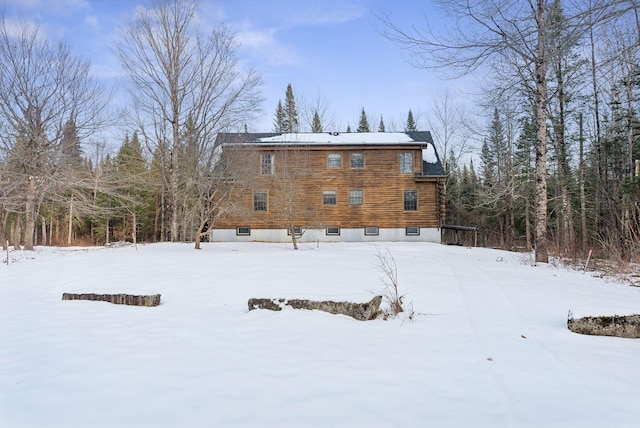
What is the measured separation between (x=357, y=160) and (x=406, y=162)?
3268 mm

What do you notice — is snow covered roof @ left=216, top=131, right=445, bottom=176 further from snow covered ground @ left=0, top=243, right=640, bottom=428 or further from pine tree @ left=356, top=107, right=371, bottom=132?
pine tree @ left=356, top=107, right=371, bottom=132


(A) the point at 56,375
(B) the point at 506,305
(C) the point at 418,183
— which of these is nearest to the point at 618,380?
(B) the point at 506,305

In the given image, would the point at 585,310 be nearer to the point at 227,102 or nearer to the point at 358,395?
the point at 358,395

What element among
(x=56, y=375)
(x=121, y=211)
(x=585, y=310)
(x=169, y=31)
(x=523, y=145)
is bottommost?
(x=56, y=375)

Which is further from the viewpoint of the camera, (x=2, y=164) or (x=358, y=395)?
(x=2, y=164)

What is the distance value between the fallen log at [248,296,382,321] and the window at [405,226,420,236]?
18.0 m

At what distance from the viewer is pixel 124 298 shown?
19.9 feet

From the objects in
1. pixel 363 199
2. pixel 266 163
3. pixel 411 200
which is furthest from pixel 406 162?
pixel 266 163

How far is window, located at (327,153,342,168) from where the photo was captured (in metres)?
23.2

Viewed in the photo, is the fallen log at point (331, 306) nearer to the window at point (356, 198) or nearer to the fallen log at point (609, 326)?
the fallen log at point (609, 326)

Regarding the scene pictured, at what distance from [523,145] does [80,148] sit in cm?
3098

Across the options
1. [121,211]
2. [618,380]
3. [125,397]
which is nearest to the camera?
[125,397]

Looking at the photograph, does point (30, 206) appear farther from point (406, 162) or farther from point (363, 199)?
point (406, 162)

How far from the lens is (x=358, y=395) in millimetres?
2713
